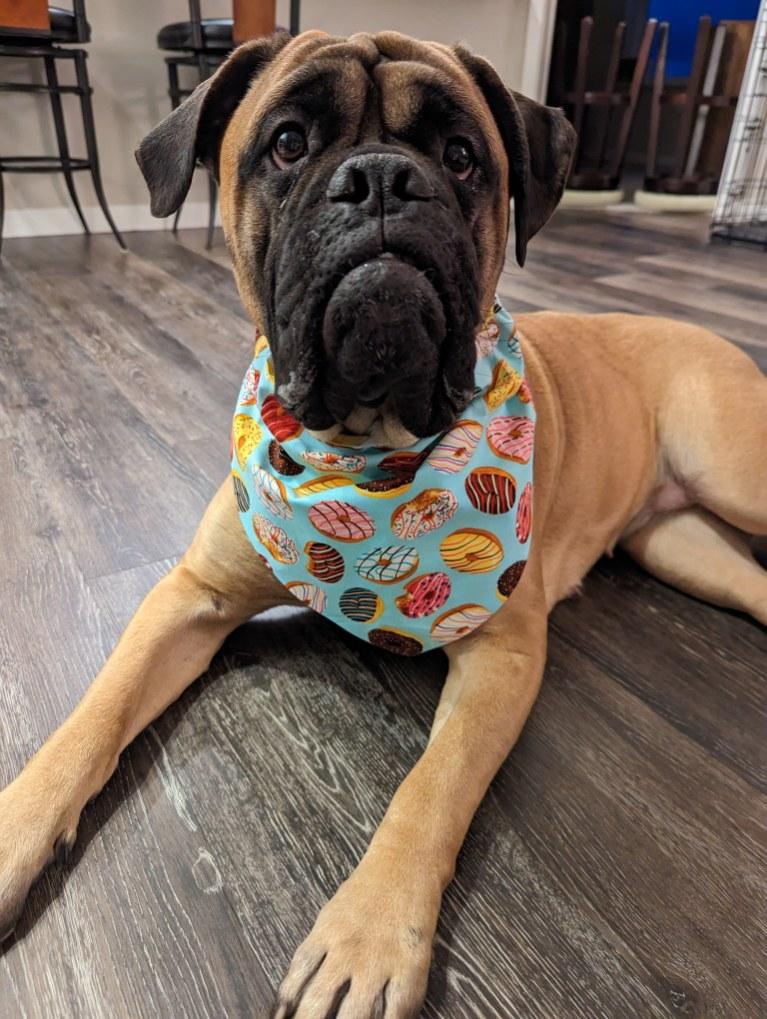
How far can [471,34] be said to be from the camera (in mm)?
6152

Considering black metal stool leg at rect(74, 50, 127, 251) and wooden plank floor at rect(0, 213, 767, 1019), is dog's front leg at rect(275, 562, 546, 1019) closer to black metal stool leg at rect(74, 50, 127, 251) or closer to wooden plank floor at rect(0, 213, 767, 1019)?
wooden plank floor at rect(0, 213, 767, 1019)

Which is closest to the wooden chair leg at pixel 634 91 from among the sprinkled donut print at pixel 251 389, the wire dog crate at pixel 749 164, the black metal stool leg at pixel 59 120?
the wire dog crate at pixel 749 164

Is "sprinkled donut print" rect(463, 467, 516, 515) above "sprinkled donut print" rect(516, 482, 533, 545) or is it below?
above

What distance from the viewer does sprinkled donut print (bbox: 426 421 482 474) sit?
48.6 inches

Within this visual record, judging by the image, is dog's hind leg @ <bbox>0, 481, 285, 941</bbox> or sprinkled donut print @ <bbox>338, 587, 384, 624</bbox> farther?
sprinkled donut print @ <bbox>338, 587, 384, 624</bbox>

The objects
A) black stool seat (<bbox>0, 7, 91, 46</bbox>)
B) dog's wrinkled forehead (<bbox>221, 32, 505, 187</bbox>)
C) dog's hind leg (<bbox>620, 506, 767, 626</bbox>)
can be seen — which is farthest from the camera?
black stool seat (<bbox>0, 7, 91, 46</bbox>)

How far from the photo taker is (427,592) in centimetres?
125

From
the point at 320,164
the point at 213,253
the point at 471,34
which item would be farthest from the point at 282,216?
the point at 471,34

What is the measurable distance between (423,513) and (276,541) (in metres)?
0.23

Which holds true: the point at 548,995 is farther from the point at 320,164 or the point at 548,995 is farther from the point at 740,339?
the point at 740,339

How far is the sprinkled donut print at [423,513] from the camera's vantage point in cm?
122

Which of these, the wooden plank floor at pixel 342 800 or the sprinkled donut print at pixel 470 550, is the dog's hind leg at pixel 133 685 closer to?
the wooden plank floor at pixel 342 800

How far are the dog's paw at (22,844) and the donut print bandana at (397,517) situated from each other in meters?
0.47

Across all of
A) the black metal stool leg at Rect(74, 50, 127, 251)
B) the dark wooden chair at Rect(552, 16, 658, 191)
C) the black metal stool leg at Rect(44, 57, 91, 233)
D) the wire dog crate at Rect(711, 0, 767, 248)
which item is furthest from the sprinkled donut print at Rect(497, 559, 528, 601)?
the dark wooden chair at Rect(552, 16, 658, 191)
